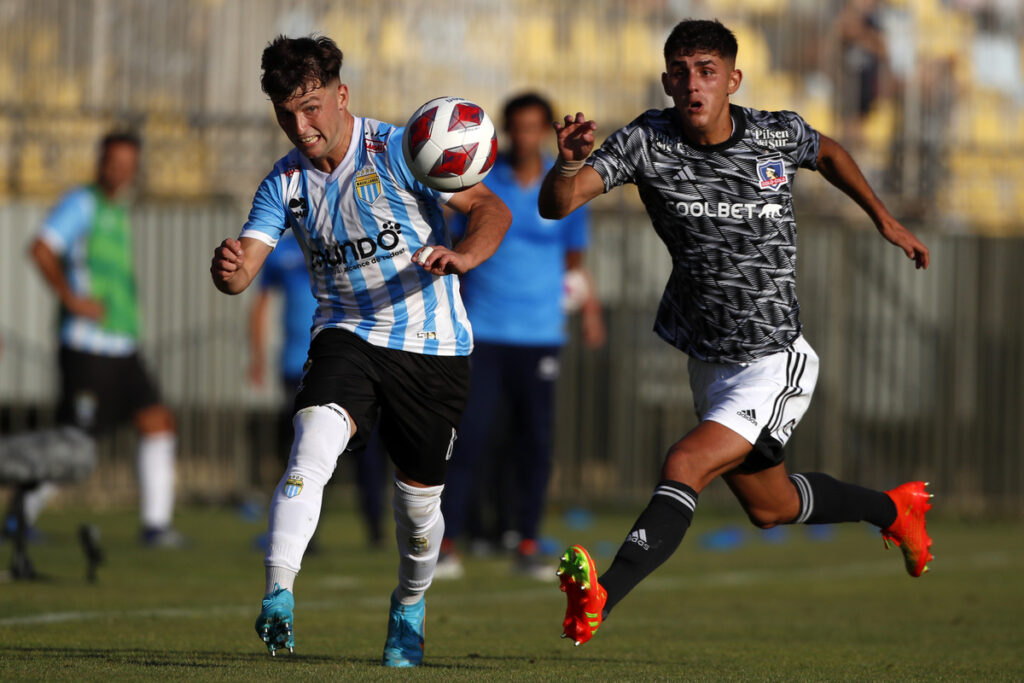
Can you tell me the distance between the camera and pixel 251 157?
1445 cm

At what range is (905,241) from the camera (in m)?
5.75

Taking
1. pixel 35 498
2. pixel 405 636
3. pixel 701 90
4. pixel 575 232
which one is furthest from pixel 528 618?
pixel 35 498

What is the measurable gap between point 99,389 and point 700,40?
569 centimetres

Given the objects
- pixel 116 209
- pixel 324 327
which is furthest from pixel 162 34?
pixel 324 327

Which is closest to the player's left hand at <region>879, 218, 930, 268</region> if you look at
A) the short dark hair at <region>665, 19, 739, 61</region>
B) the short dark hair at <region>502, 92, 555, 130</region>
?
the short dark hair at <region>665, 19, 739, 61</region>

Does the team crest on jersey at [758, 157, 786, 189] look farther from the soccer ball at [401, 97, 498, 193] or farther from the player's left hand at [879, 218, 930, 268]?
the soccer ball at [401, 97, 498, 193]

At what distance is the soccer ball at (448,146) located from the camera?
5.21 metres

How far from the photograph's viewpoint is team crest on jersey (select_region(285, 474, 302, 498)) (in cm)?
482

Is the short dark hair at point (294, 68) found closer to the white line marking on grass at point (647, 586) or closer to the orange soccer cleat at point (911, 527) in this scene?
the white line marking on grass at point (647, 586)

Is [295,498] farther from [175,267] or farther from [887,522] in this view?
[175,267]

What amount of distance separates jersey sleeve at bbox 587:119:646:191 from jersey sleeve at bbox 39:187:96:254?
17.5ft

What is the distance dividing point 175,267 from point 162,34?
2.31 metres

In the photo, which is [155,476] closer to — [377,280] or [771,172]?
[377,280]

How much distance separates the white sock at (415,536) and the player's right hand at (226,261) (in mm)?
957
